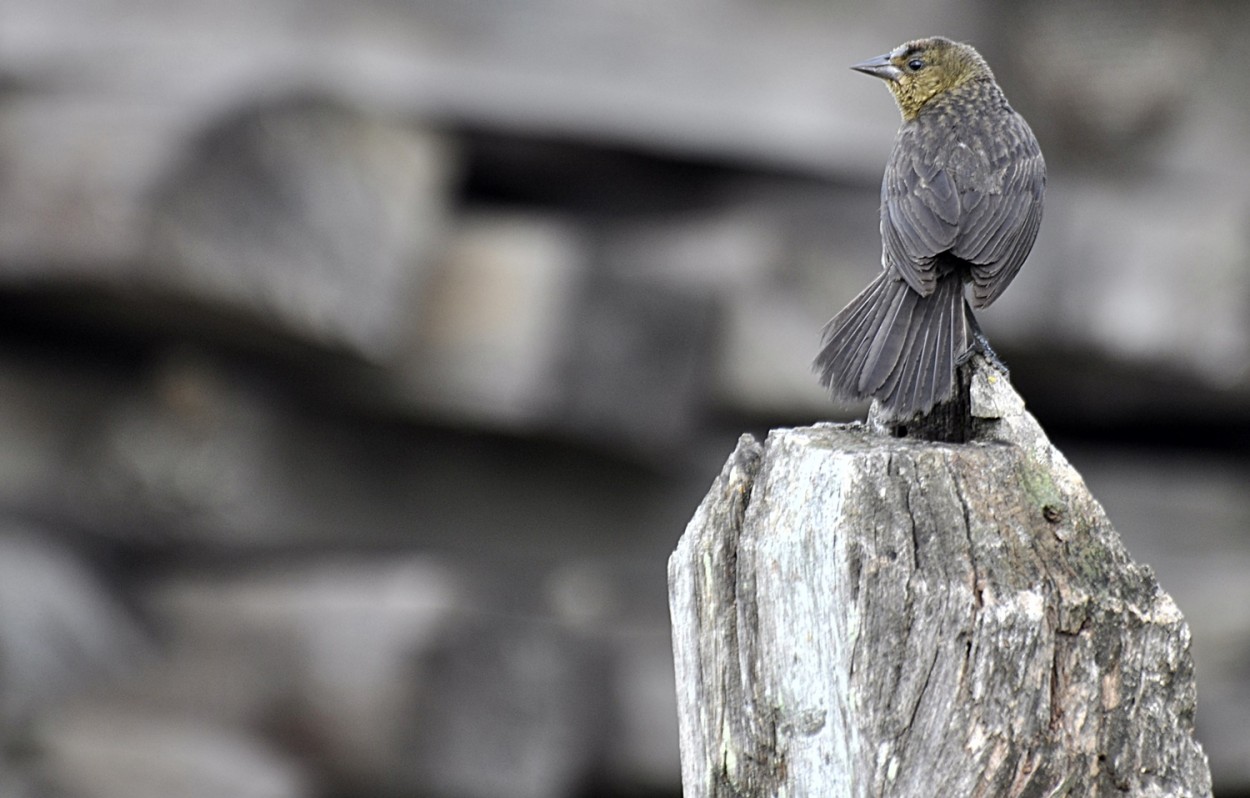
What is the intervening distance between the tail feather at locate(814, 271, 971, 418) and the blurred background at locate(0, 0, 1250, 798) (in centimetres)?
267

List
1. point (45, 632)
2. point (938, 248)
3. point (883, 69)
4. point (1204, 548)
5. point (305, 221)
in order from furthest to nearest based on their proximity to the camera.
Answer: point (1204, 548)
point (45, 632)
point (305, 221)
point (883, 69)
point (938, 248)

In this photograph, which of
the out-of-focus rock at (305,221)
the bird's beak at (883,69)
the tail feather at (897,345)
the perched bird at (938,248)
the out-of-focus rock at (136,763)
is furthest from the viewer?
the out-of-focus rock at (136,763)

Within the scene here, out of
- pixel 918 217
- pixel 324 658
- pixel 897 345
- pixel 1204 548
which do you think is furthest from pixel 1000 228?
pixel 1204 548

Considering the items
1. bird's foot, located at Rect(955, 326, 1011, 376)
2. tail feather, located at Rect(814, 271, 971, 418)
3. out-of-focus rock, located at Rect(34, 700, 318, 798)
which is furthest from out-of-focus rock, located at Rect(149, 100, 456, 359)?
bird's foot, located at Rect(955, 326, 1011, 376)

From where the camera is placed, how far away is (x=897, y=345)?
8.47ft

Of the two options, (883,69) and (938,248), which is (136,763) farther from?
(938,248)

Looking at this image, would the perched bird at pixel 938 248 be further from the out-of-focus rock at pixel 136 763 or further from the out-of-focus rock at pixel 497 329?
the out-of-focus rock at pixel 136 763

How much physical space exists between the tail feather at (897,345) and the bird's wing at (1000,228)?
0.20 ft

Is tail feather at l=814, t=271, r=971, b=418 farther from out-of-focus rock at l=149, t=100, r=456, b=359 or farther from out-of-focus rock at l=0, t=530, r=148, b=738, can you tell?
out-of-focus rock at l=0, t=530, r=148, b=738

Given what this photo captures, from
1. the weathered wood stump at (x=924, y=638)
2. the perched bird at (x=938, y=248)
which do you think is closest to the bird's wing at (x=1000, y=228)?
the perched bird at (x=938, y=248)

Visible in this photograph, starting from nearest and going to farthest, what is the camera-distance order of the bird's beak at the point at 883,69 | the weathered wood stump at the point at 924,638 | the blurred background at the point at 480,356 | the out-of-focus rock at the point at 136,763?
the weathered wood stump at the point at 924,638, the bird's beak at the point at 883,69, the out-of-focus rock at the point at 136,763, the blurred background at the point at 480,356

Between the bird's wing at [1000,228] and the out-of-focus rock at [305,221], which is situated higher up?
the out-of-focus rock at [305,221]

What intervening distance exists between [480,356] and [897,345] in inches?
133

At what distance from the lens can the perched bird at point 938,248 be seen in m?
2.50
